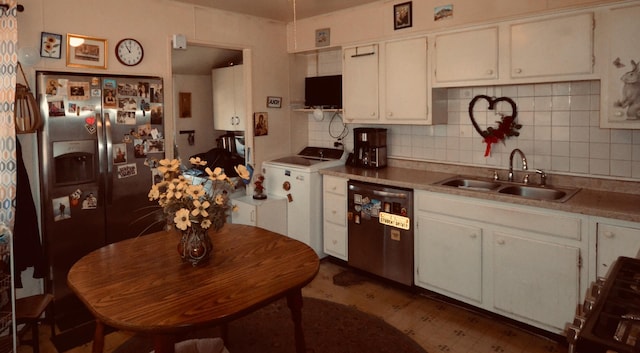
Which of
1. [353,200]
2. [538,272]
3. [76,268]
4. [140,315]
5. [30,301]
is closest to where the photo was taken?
[140,315]

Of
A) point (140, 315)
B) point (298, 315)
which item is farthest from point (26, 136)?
point (298, 315)

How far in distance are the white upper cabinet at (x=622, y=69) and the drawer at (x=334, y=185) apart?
2.10 metres

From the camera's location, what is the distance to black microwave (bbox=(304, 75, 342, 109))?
4574 mm

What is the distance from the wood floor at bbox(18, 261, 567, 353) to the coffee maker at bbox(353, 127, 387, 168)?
114 cm

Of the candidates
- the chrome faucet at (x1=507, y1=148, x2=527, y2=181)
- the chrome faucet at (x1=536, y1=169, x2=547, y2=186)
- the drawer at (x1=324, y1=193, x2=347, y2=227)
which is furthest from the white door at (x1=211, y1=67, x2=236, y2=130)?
the chrome faucet at (x1=536, y1=169, x2=547, y2=186)

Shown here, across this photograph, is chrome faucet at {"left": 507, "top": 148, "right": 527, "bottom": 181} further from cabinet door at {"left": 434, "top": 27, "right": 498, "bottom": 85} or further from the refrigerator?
the refrigerator

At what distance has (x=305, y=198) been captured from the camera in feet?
14.1

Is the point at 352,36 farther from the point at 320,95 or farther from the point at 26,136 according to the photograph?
the point at 26,136

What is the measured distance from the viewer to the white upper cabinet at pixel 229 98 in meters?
5.31

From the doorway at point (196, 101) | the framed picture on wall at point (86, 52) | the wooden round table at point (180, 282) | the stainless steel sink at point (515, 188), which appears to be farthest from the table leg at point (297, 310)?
the doorway at point (196, 101)

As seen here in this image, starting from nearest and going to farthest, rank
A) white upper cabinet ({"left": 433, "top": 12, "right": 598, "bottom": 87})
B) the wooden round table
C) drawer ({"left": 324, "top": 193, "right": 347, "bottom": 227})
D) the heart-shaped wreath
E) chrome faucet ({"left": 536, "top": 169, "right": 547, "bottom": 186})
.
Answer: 1. the wooden round table
2. white upper cabinet ({"left": 433, "top": 12, "right": 598, "bottom": 87})
3. chrome faucet ({"left": 536, "top": 169, "right": 547, "bottom": 186})
4. the heart-shaped wreath
5. drawer ({"left": 324, "top": 193, "right": 347, "bottom": 227})

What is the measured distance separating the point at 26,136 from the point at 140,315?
2.14 m

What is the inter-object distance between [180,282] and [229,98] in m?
3.80

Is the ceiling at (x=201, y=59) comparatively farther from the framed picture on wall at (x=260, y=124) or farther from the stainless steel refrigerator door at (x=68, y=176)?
the stainless steel refrigerator door at (x=68, y=176)
